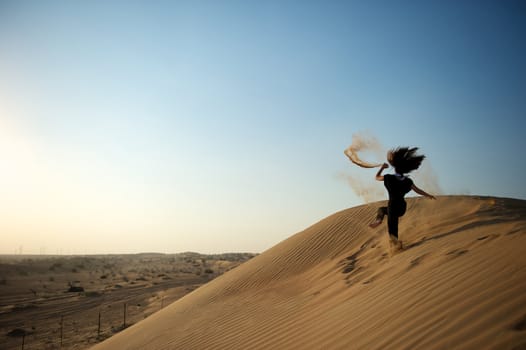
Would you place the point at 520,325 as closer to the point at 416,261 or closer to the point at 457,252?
the point at 457,252

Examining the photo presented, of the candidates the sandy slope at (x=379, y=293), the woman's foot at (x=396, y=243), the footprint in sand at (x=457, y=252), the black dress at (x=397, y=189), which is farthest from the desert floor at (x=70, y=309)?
the footprint in sand at (x=457, y=252)

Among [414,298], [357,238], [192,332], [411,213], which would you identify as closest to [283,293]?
[192,332]

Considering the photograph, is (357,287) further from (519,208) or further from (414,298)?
(519,208)

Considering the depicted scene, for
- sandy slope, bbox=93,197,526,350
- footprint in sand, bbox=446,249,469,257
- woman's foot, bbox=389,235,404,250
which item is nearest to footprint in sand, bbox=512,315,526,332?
sandy slope, bbox=93,197,526,350

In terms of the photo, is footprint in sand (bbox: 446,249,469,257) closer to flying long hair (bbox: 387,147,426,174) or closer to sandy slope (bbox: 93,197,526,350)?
sandy slope (bbox: 93,197,526,350)

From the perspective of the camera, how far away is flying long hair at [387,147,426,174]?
17.2 ft

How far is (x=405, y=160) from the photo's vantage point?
17.3 feet

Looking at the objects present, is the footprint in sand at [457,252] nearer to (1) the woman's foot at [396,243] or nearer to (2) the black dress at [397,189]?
(2) the black dress at [397,189]

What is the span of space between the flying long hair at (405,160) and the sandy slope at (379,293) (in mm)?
1282

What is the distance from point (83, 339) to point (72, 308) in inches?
260

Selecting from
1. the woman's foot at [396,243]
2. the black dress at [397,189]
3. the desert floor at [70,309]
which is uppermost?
the black dress at [397,189]

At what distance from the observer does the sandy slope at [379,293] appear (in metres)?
2.49

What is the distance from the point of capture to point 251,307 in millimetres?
6086

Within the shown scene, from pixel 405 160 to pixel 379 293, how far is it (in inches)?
96.3
